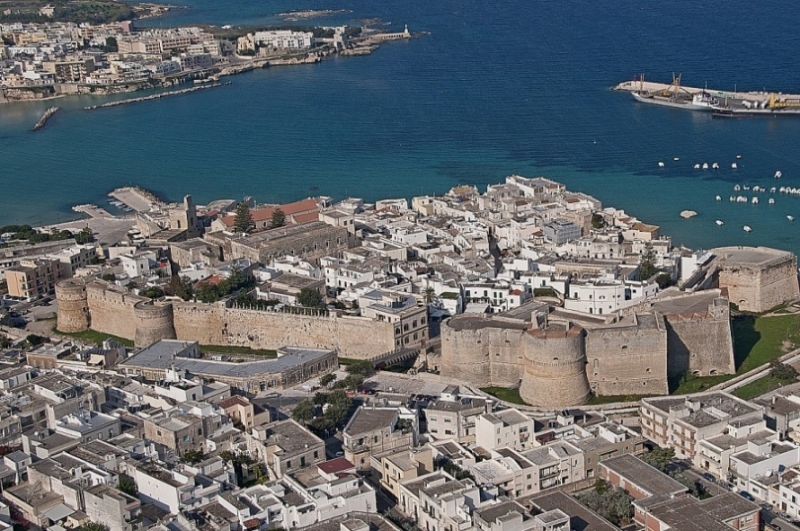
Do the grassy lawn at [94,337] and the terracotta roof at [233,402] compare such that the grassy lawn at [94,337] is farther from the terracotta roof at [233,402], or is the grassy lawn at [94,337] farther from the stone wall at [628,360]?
the stone wall at [628,360]

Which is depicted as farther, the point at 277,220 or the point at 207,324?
the point at 277,220

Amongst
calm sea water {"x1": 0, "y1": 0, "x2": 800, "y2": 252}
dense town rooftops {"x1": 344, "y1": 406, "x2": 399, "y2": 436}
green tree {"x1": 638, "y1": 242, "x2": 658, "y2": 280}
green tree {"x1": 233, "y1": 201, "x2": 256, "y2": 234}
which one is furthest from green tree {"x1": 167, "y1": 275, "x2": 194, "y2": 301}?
calm sea water {"x1": 0, "y1": 0, "x2": 800, "y2": 252}

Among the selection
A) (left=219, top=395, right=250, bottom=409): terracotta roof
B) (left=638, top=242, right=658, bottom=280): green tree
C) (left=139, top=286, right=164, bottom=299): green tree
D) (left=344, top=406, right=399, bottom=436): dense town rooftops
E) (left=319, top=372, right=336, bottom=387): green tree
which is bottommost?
(left=319, top=372, right=336, bottom=387): green tree

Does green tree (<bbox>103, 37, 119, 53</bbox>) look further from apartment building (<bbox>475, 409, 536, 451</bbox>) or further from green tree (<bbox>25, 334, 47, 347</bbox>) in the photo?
apartment building (<bbox>475, 409, 536, 451</bbox>)

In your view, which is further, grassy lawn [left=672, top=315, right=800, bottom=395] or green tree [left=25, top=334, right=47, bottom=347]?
green tree [left=25, top=334, right=47, bottom=347]

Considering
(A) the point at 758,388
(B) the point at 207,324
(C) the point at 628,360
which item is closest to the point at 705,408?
(C) the point at 628,360

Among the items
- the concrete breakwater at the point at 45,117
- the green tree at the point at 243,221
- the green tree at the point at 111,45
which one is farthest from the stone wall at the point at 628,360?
the green tree at the point at 111,45

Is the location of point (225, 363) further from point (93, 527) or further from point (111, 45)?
point (111, 45)
